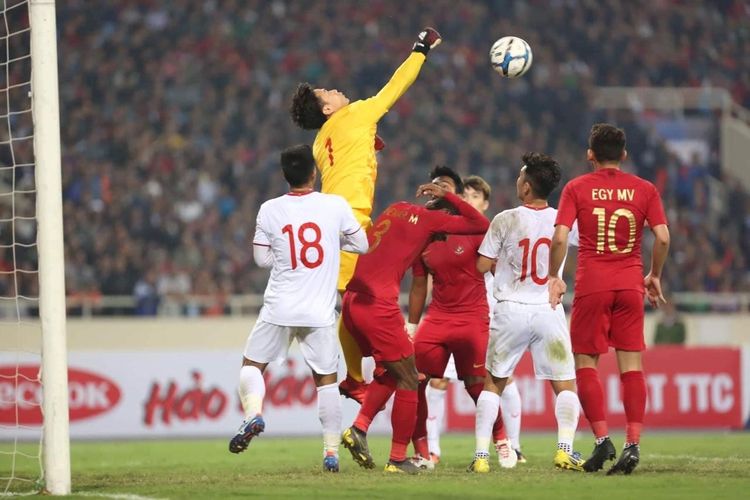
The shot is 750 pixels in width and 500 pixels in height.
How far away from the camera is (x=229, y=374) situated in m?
17.6

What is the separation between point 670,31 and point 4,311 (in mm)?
16307

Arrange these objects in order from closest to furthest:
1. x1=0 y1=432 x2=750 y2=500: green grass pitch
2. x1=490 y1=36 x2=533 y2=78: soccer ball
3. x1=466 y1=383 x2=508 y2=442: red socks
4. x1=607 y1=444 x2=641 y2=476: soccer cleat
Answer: x1=0 y1=432 x2=750 y2=500: green grass pitch, x1=607 y1=444 x2=641 y2=476: soccer cleat, x1=466 y1=383 x2=508 y2=442: red socks, x1=490 y1=36 x2=533 y2=78: soccer ball

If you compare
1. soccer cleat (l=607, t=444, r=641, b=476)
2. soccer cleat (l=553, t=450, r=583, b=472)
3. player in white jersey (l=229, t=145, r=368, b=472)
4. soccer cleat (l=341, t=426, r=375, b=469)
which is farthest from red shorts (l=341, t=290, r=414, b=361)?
soccer cleat (l=607, t=444, r=641, b=476)

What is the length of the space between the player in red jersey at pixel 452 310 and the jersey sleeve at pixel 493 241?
0.41 m

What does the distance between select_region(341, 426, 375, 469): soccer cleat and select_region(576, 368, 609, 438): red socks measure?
60.9 inches

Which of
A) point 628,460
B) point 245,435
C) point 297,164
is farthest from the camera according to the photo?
point 297,164

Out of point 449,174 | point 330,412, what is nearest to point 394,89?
point 449,174

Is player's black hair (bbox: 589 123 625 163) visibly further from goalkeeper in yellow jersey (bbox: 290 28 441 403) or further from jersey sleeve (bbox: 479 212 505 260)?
goalkeeper in yellow jersey (bbox: 290 28 441 403)

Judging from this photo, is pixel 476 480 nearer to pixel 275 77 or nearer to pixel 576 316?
pixel 576 316

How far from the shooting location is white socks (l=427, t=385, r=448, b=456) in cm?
1095

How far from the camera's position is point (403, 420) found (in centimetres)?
920

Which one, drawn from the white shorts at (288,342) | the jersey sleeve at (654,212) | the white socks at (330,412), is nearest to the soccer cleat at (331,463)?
the white socks at (330,412)

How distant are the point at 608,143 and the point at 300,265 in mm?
2285

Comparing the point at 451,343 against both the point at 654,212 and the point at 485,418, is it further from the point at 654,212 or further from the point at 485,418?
the point at 654,212
